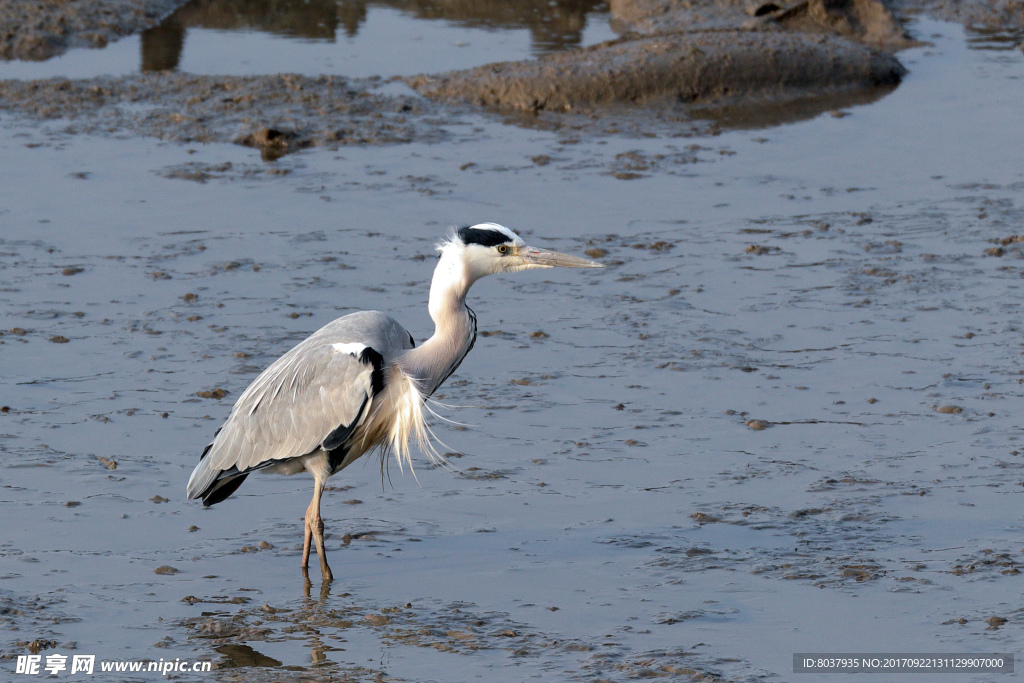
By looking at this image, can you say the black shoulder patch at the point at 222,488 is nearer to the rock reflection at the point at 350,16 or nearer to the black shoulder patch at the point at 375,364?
the black shoulder patch at the point at 375,364

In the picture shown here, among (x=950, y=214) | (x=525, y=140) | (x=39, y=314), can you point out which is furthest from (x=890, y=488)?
(x=525, y=140)

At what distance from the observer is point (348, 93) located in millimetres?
12680

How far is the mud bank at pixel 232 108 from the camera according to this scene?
11570 mm

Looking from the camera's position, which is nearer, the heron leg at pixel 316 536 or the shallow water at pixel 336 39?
the heron leg at pixel 316 536

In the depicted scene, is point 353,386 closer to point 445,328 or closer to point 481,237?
point 445,328

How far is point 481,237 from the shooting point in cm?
574

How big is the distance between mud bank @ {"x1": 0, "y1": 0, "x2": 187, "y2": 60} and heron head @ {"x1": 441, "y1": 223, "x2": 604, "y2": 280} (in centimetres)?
962

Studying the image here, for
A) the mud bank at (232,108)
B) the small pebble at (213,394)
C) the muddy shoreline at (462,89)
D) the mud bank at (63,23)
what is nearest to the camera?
the small pebble at (213,394)

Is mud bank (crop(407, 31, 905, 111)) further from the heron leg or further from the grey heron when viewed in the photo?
the heron leg

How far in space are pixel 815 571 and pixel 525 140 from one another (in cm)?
691

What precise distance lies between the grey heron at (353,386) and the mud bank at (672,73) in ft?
23.1

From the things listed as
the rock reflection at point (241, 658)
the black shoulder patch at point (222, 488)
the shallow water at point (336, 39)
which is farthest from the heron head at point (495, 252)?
the shallow water at point (336, 39)

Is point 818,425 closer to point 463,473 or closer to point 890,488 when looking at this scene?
point 890,488

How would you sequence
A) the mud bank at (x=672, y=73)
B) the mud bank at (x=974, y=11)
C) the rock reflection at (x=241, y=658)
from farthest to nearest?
the mud bank at (x=974, y=11), the mud bank at (x=672, y=73), the rock reflection at (x=241, y=658)
